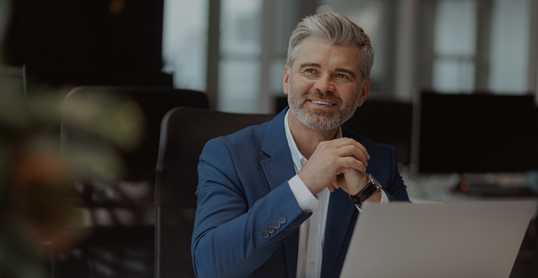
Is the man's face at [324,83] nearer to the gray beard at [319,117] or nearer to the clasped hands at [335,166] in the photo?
the gray beard at [319,117]

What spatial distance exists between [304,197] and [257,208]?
10 cm

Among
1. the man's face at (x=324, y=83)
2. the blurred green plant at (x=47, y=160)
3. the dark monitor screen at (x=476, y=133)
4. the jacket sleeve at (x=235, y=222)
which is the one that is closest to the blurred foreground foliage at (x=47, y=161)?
the blurred green plant at (x=47, y=160)

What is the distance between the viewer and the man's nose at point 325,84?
119 cm

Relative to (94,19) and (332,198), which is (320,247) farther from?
(94,19)

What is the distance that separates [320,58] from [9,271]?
0.81 m

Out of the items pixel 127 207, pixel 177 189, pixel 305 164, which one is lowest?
pixel 127 207

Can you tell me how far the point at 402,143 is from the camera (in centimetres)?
293

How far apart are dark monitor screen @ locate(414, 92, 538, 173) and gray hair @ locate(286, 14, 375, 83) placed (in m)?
1.51

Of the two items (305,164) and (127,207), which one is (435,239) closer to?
(305,164)

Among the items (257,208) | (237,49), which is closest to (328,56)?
(257,208)

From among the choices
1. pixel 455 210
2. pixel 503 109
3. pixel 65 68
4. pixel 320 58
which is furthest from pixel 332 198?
pixel 503 109

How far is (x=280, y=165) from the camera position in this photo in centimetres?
125

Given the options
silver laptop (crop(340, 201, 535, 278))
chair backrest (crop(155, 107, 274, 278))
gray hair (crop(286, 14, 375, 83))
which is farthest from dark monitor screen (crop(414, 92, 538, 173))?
silver laptop (crop(340, 201, 535, 278))

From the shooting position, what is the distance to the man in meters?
1.06
